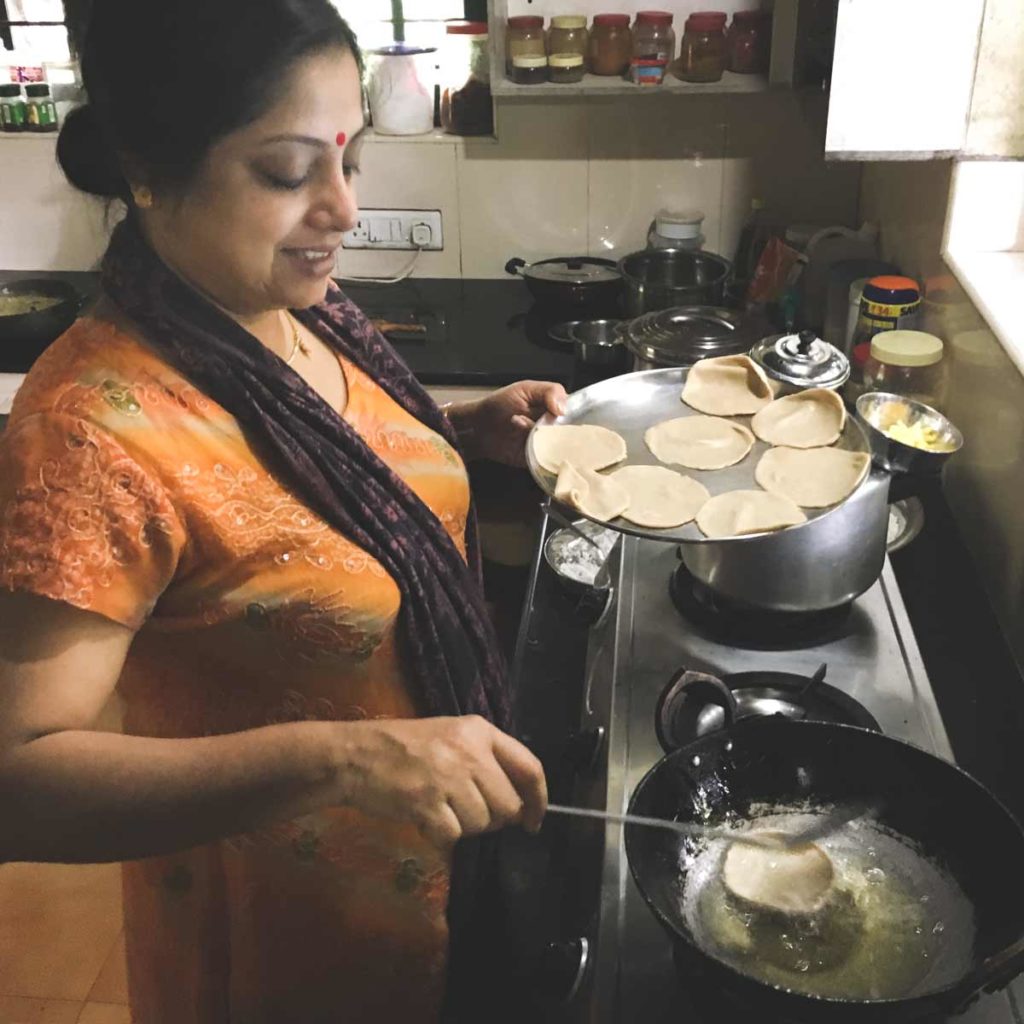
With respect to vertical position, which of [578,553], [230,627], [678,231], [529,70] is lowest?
[578,553]

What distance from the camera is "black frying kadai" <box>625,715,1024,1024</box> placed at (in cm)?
73

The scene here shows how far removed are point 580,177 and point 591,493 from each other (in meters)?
1.40

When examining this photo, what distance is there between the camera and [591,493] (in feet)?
3.58

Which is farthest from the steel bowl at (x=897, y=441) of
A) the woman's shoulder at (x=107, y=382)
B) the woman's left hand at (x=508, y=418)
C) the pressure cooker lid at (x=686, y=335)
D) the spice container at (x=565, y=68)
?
the spice container at (x=565, y=68)

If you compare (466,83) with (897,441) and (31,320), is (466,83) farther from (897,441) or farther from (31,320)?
(897,441)

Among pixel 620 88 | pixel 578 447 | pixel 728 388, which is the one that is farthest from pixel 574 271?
pixel 578 447

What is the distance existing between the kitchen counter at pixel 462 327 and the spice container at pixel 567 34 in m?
0.52

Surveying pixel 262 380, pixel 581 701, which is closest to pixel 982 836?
pixel 581 701

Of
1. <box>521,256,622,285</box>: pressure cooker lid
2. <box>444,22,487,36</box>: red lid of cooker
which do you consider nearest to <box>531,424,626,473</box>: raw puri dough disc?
<box>521,256,622,285</box>: pressure cooker lid

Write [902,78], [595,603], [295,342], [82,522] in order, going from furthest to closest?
[902,78] → [595,603] → [295,342] → [82,522]

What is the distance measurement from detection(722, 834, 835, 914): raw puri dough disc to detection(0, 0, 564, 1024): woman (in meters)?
0.18

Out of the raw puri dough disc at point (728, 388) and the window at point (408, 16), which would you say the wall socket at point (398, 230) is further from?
the raw puri dough disc at point (728, 388)

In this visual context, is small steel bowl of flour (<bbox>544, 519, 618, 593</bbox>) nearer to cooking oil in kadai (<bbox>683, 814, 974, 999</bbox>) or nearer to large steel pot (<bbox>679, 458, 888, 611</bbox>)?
large steel pot (<bbox>679, 458, 888, 611</bbox>)

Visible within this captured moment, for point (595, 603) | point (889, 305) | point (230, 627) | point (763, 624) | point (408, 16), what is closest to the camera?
point (230, 627)
